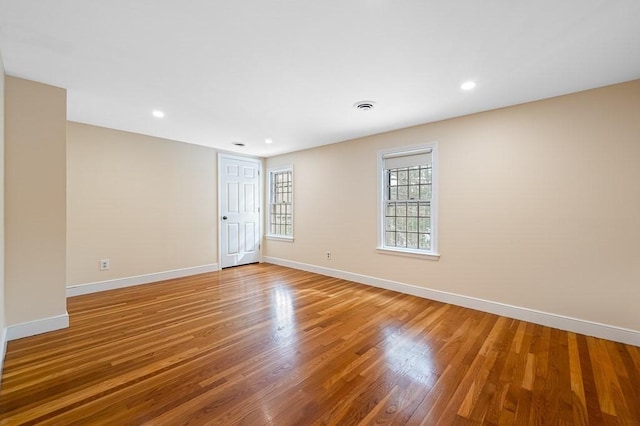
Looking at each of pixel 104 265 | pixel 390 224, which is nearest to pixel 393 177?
pixel 390 224

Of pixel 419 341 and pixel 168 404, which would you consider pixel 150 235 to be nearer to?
pixel 168 404

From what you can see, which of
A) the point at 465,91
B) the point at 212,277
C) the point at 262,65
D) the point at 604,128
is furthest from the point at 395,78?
the point at 212,277

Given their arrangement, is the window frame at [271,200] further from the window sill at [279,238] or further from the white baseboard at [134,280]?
the white baseboard at [134,280]

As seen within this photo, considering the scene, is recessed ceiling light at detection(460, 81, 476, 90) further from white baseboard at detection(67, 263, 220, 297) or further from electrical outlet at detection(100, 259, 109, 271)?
electrical outlet at detection(100, 259, 109, 271)

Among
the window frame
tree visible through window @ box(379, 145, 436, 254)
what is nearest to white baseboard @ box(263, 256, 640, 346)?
tree visible through window @ box(379, 145, 436, 254)

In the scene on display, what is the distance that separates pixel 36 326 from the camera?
2.64 m

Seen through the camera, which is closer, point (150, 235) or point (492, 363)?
point (492, 363)

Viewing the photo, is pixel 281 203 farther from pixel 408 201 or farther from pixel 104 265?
pixel 104 265

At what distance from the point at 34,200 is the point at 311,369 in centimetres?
301

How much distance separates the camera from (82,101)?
3.06 m

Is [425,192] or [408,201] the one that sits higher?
[425,192]

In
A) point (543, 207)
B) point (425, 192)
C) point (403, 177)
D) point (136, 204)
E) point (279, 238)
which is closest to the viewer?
point (543, 207)

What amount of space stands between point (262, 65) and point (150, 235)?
357cm

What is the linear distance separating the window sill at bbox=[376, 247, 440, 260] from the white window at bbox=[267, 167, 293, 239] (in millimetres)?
2200
